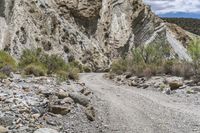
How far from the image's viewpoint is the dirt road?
1026 centimetres

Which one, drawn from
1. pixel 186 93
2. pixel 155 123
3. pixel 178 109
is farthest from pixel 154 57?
pixel 155 123

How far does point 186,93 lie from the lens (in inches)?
696

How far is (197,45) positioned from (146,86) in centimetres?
564

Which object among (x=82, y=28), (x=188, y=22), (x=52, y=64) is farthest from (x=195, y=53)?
(x=188, y=22)

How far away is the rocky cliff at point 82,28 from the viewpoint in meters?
37.5

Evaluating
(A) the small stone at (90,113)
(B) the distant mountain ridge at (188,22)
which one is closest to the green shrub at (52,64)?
(A) the small stone at (90,113)

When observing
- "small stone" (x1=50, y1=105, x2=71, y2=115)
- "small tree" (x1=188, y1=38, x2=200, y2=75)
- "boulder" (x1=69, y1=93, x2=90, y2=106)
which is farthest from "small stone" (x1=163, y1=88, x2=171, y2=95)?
"small stone" (x1=50, y1=105, x2=71, y2=115)

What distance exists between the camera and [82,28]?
154 ft

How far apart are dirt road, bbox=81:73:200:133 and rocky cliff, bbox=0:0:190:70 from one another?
2178cm

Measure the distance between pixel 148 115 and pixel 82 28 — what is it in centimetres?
3566

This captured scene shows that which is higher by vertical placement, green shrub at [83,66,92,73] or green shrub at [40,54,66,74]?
green shrub at [40,54,66,74]

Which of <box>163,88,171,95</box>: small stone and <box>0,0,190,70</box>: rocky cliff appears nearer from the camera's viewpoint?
<box>163,88,171,95</box>: small stone

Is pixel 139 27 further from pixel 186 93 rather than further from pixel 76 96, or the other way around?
pixel 76 96

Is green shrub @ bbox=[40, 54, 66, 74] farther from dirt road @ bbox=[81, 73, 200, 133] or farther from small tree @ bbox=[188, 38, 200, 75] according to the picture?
dirt road @ bbox=[81, 73, 200, 133]
